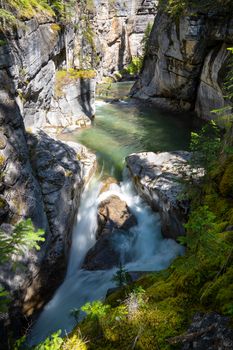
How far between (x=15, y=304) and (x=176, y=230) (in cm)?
615

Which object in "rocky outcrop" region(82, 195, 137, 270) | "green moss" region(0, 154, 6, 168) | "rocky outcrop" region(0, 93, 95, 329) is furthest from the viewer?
"rocky outcrop" region(82, 195, 137, 270)

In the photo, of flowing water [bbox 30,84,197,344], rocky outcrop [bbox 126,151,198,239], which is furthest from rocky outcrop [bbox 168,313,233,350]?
rocky outcrop [bbox 126,151,198,239]

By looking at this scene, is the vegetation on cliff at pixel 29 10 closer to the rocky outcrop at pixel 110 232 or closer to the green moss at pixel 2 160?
the green moss at pixel 2 160

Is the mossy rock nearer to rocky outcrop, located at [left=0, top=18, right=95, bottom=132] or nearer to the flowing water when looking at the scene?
the flowing water

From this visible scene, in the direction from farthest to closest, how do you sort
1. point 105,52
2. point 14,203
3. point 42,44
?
point 105,52 → point 42,44 → point 14,203

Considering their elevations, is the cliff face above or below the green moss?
above

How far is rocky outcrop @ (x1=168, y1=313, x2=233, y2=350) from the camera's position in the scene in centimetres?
322

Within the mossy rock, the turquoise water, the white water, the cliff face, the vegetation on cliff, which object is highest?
the vegetation on cliff

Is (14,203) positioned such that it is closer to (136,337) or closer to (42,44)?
(136,337)

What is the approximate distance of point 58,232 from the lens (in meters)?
10.9

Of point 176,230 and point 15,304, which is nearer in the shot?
point 15,304

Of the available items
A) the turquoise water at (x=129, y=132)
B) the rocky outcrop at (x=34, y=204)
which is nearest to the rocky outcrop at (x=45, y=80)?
the turquoise water at (x=129, y=132)

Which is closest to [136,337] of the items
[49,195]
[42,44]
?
[49,195]

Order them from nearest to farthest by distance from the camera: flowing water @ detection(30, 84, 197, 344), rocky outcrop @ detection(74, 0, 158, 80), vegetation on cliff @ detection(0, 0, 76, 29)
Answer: flowing water @ detection(30, 84, 197, 344), vegetation on cliff @ detection(0, 0, 76, 29), rocky outcrop @ detection(74, 0, 158, 80)
